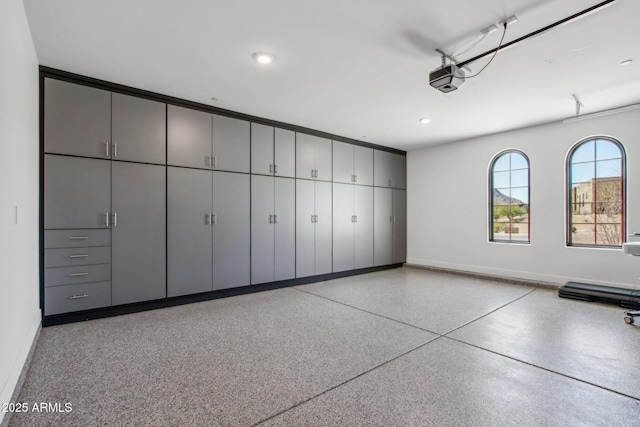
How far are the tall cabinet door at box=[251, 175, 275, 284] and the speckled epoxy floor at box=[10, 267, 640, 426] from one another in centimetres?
92

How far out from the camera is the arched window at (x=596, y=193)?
457 centimetres

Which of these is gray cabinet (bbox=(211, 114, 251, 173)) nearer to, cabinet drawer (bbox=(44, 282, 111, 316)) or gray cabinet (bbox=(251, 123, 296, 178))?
gray cabinet (bbox=(251, 123, 296, 178))

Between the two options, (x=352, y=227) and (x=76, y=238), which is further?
(x=352, y=227)

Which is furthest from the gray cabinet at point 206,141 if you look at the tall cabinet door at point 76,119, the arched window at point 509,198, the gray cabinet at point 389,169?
the arched window at point 509,198

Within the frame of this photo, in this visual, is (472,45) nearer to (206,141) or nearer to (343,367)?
(343,367)

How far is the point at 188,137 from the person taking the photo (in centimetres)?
415

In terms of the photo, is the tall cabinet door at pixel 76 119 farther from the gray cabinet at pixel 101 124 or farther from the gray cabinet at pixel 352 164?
the gray cabinet at pixel 352 164

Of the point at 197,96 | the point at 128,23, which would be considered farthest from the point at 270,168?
the point at 128,23

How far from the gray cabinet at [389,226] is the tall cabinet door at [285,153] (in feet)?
7.04

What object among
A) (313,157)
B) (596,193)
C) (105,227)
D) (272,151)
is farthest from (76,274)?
(596,193)

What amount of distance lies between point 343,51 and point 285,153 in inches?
96.0

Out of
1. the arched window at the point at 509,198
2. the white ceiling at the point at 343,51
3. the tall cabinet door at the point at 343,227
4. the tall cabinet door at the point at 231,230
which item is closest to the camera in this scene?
the white ceiling at the point at 343,51

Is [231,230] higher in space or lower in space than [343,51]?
lower

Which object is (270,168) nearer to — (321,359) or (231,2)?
(231,2)
